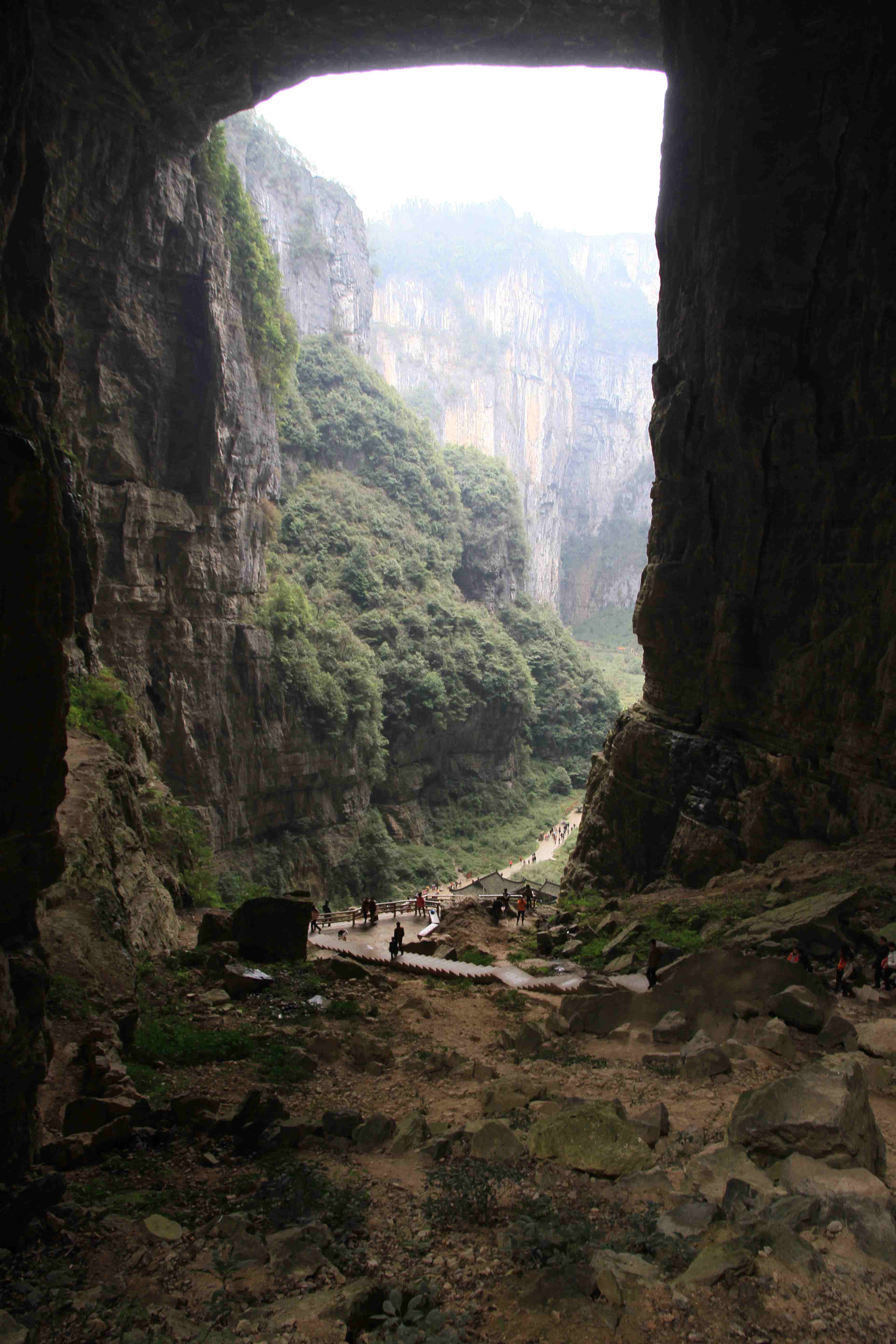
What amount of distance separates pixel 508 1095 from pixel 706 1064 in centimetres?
160

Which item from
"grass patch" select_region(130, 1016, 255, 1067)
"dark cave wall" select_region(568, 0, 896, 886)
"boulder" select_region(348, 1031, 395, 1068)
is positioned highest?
"dark cave wall" select_region(568, 0, 896, 886)

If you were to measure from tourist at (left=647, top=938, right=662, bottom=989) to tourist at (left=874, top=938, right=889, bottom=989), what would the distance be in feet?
7.57

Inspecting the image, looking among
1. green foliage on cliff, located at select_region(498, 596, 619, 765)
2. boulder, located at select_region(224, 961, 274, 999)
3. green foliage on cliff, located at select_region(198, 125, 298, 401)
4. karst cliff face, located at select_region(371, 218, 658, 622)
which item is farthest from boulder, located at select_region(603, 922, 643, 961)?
karst cliff face, located at select_region(371, 218, 658, 622)

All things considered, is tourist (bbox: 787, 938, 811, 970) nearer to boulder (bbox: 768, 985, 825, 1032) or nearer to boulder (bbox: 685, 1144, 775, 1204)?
boulder (bbox: 768, 985, 825, 1032)

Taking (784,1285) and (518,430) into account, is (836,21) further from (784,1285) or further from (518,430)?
(518,430)

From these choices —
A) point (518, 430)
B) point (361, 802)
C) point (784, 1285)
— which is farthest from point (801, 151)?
point (518, 430)

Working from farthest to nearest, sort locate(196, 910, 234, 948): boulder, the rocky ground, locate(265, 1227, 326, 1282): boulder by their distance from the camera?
locate(196, 910, 234, 948): boulder → locate(265, 1227, 326, 1282): boulder → the rocky ground

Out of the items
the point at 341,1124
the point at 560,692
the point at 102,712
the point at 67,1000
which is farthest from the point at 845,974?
the point at 560,692

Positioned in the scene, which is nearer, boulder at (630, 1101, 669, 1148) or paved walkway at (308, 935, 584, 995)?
boulder at (630, 1101, 669, 1148)

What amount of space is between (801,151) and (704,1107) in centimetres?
1479

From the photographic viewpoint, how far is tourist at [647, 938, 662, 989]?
32.7 ft

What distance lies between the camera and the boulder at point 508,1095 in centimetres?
644

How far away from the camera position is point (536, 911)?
757 inches

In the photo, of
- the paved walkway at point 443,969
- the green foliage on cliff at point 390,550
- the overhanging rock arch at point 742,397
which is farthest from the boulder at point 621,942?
the green foliage on cliff at point 390,550
